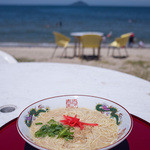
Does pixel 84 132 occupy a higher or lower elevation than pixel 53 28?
higher

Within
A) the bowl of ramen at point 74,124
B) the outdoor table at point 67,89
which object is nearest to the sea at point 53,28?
the outdoor table at point 67,89

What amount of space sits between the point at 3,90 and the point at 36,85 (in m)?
0.27

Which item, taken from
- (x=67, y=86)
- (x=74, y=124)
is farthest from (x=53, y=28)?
(x=74, y=124)

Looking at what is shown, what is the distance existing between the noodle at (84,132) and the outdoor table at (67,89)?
9cm

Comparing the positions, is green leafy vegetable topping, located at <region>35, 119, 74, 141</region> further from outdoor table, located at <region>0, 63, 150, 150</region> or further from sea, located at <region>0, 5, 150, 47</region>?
sea, located at <region>0, 5, 150, 47</region>

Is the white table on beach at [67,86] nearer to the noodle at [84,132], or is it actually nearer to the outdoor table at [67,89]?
the outdoor table at [67,89]

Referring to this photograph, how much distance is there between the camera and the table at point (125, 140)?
31.0 inches

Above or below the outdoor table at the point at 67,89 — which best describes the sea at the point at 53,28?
below

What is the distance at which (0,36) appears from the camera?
603 inches

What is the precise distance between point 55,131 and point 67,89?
730 millimetres

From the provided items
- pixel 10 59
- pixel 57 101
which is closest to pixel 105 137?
pixel 57 101

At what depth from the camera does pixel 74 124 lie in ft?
2.73

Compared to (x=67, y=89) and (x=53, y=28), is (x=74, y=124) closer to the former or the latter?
(x=67, y=89)

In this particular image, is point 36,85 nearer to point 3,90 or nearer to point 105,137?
point 3,90
